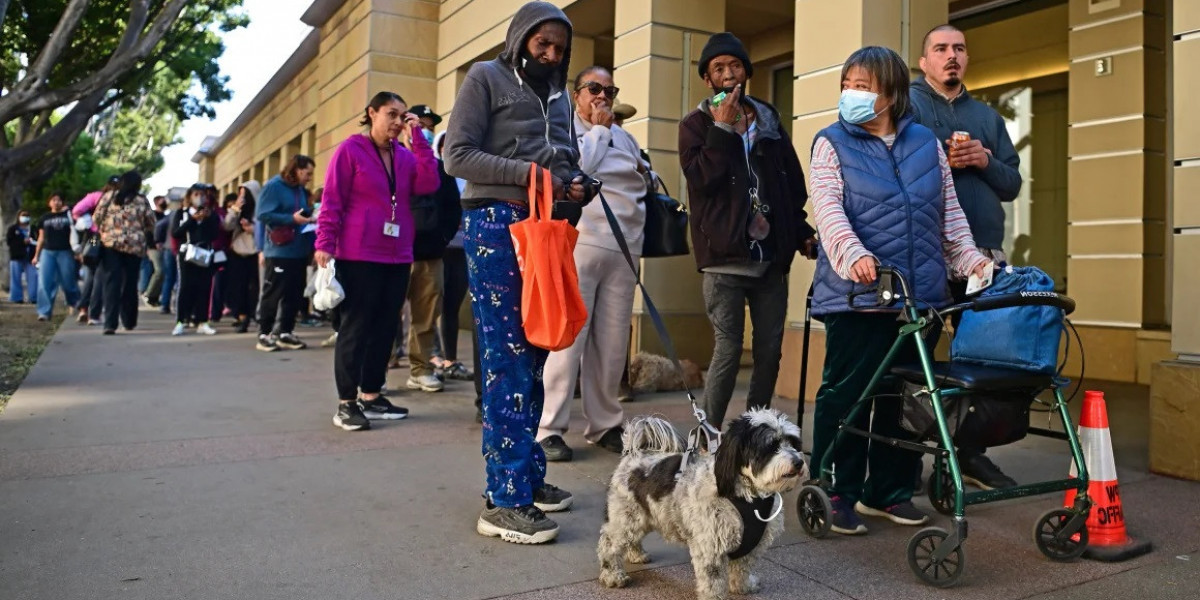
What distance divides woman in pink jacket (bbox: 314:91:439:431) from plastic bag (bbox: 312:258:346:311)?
60 millimetres

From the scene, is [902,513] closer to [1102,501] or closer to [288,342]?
[1102,501]

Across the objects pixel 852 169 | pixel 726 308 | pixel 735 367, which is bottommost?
pixel 735 367

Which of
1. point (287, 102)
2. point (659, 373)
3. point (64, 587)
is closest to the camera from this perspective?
point (64, 587)

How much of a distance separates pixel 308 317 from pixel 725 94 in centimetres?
1195

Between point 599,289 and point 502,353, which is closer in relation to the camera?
point 502,353

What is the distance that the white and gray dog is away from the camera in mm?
2873

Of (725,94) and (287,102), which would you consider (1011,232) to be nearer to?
(725,94)

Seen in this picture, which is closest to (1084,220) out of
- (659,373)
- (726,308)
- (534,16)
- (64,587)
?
(659,373)

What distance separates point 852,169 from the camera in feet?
12.5

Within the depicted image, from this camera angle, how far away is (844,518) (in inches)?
153

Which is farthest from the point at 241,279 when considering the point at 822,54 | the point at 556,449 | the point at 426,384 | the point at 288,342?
the point at 556,449

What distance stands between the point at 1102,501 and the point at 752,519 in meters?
1.65

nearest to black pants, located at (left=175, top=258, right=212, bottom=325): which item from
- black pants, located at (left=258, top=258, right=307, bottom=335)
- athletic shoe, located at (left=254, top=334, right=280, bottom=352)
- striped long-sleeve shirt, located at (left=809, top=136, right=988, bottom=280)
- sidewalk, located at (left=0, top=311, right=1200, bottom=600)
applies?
black pants, located at (left=258, top=258, right=307, bottom=335)

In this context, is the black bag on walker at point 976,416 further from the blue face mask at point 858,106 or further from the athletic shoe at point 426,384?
the athletic shoe at point 426,384
